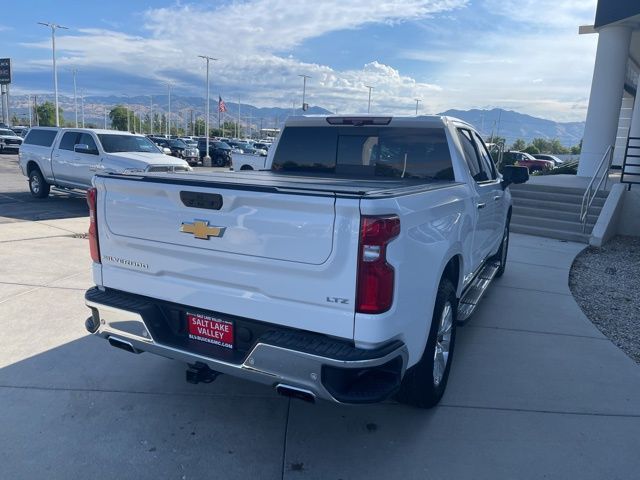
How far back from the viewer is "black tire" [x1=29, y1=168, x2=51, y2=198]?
14352 millimetres

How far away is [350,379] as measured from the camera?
273cm

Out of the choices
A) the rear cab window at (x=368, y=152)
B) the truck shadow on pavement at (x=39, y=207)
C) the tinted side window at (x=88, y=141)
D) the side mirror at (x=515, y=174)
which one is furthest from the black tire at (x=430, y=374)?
the tinted side window at (x=88, y=141)

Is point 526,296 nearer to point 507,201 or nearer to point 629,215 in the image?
point 507,201

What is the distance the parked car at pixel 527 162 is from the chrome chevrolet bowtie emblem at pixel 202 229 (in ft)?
112

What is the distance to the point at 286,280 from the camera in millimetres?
2764

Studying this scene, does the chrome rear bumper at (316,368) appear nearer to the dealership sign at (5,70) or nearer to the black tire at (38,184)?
the black tire at (38,184)

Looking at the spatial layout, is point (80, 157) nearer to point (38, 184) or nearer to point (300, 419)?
point (38, 184)

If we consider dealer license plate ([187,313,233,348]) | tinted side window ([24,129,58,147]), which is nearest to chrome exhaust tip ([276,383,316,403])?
dealer license plate ([187,313,233,348])

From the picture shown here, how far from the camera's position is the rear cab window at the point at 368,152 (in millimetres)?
4582

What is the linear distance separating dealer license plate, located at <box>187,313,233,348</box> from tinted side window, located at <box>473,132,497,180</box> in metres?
3.54

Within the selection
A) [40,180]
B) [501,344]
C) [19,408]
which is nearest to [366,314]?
[19,408]

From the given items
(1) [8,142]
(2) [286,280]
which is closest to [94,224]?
(2) [286,280]

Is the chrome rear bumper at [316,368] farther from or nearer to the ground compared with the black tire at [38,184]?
farther from the ground

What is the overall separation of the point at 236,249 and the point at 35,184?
14010 mm
